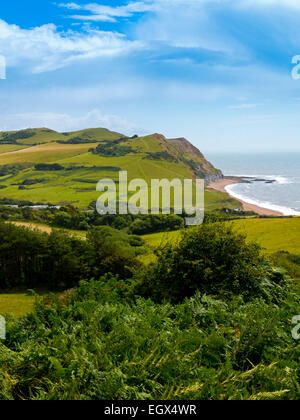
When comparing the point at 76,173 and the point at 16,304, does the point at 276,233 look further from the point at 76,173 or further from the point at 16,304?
the point at 76,173

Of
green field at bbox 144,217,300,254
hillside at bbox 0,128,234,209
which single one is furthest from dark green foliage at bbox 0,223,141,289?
hillside at bbox 0,128,234,209

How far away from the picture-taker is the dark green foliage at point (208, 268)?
9641 millimetres

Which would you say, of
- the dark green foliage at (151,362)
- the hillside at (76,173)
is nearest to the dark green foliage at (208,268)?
the dark green foliage at (151,362)

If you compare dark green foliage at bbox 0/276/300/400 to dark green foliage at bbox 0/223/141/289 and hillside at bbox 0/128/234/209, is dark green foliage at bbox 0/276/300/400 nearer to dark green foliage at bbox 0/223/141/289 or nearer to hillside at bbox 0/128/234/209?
dark green foliage at bbox 0/223/141/289

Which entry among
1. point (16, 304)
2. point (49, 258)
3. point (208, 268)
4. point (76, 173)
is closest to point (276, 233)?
point (49, 258)

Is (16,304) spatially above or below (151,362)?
below

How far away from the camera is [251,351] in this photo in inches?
184

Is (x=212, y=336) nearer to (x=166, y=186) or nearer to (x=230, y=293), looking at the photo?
(x=230, y=293)

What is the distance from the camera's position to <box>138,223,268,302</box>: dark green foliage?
9641 mm

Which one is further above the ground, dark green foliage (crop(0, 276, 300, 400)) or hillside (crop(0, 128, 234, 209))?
hillside (crop(0, 128, 234, 209))

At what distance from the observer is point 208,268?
1002cm

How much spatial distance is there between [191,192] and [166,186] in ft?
39.4

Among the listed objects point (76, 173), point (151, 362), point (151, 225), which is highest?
point (76, 173)
